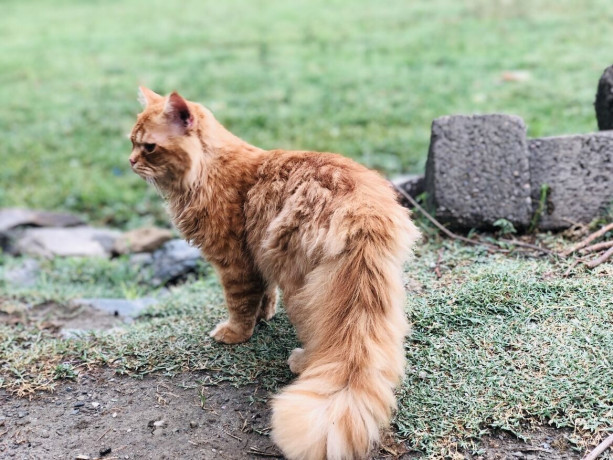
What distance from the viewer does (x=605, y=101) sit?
4395 mm

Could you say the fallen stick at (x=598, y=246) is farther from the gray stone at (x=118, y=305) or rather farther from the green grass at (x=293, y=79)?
the green grass at (x=293, y=79)

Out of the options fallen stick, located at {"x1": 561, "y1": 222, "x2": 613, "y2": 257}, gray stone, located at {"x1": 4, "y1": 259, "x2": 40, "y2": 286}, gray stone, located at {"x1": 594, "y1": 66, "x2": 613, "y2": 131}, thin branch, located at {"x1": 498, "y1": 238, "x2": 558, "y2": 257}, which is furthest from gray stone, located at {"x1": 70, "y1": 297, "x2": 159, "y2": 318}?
gray stone, located at {"x1": 594, "y1": 66, "x2": 613, "y2": 131}

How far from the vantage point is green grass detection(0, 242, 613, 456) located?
2607 mm

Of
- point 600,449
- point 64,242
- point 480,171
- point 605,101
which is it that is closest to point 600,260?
point 480,171

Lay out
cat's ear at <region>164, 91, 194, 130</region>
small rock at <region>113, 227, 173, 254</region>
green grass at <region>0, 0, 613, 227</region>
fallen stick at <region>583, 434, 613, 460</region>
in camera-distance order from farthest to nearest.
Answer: green grass at <region>0, 0, 613, 227</region> → small rock at <region>113, 227, 173, 254</region> → cat's ear at <region>164, 91, 194, 130</region> → fallen stick at <region>583, 434, 613, 460</region>

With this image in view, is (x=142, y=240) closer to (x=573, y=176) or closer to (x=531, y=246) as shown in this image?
(x=531, y=246)

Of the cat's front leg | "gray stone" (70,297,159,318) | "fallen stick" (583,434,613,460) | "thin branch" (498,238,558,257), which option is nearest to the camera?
"fallen stick" (583,434,613,460)

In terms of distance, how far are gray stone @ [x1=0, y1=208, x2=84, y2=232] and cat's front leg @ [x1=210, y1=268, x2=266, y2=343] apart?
3446 mm

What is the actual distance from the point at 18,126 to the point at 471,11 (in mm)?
7891

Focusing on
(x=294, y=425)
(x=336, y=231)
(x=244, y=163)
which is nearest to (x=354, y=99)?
(x=244, y=163)

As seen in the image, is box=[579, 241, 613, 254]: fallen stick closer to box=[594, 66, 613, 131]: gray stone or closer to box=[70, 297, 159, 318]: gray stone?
box=[594, 66, 613, 131]: gray stone

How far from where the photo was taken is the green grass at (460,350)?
2607mm

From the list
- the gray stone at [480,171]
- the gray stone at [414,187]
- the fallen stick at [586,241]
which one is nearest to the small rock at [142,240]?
the gray stone at [414,187]

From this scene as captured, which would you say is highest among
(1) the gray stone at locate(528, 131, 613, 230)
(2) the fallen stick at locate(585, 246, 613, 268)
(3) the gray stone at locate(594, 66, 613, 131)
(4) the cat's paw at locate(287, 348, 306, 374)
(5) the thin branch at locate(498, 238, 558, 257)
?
(3) the gray stone at locate(594, 66, 613, 131)
